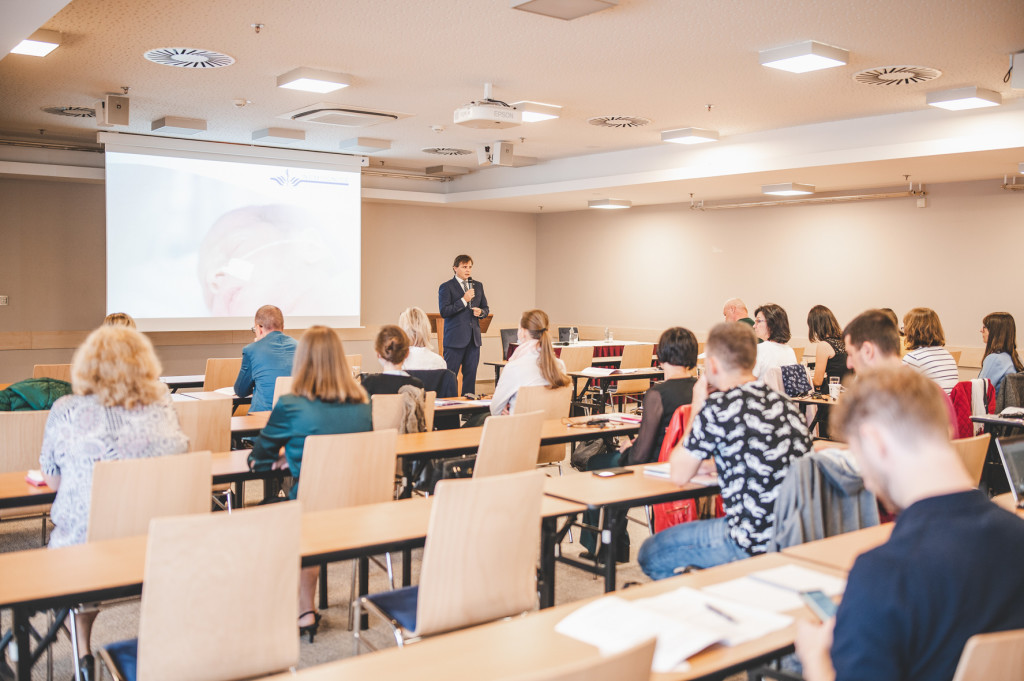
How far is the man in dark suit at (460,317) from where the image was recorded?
9469 millimetres

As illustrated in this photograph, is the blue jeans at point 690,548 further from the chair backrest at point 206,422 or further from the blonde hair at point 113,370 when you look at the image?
the chair backrest at point 206,422

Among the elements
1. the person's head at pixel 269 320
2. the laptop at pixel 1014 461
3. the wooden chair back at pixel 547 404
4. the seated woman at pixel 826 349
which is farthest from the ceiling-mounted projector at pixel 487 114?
the laptop at pixel 1014 461

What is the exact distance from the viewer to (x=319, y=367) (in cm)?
373

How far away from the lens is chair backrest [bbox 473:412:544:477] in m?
3.93

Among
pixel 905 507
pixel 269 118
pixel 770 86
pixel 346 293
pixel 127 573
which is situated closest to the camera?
pixel 905 507

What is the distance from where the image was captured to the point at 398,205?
41.2 feet

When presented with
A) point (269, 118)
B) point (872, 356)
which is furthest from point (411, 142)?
point (872, 356)

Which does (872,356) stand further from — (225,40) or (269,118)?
(269,118)

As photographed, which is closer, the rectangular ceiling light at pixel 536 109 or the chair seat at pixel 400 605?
the chair seat at pixel 400 605

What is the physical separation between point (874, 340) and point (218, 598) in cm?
279

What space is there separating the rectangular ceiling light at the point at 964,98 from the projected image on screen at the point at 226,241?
21.2ft

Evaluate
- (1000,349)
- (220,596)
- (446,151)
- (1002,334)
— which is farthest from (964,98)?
(220,596)

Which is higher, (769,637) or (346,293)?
(346,293)

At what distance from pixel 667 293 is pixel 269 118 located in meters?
6.31
